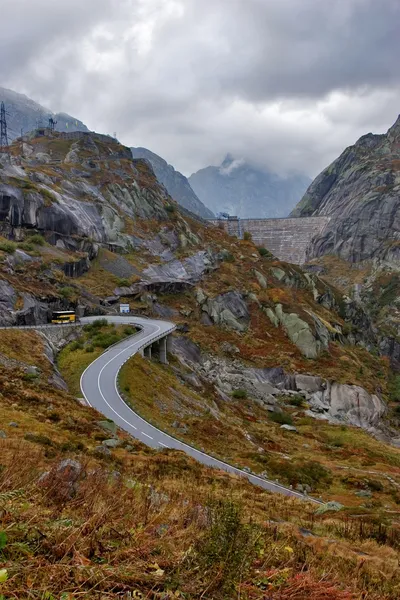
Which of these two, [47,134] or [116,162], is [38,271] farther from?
[47,134]

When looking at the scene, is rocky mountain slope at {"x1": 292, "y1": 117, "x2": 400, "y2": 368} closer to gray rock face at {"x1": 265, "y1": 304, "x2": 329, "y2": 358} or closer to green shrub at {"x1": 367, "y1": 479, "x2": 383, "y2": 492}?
gray rock face at {"x1": 265, "y1": 304, "x2": 329, "y2": 358}

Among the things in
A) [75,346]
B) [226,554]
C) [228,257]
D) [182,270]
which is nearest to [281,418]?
[75,346]

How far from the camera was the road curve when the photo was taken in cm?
2548

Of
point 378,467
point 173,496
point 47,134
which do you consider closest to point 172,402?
point 378,467

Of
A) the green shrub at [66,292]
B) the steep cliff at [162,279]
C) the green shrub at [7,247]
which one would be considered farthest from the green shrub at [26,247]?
the green shrub at [66,292]

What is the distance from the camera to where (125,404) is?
32.7 metres

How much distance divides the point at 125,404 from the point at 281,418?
24.8m

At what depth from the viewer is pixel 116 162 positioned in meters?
115

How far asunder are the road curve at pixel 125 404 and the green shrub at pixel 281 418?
16.6 meters

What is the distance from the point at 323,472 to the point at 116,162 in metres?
103

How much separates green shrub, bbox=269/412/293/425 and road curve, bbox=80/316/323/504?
1662 cm

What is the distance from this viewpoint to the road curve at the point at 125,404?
25484 millimetres

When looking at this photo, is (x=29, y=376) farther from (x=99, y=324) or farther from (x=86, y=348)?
(x=99, y=324)

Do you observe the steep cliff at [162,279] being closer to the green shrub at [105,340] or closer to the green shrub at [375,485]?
the green shrub at [105,340]
